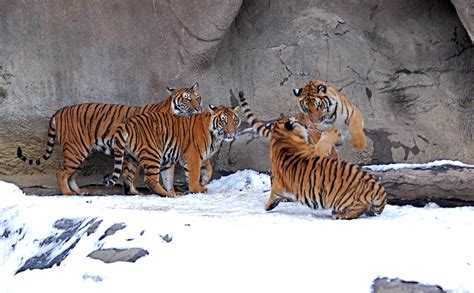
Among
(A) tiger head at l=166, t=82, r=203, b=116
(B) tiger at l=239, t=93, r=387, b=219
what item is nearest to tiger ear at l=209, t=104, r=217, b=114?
(A) tiger head at l=166, t=82, r=203, b=116

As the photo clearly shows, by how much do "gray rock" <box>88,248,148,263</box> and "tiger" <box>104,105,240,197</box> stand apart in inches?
114

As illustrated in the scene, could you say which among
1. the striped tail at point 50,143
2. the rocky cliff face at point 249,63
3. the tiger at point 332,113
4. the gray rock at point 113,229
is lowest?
the gray rock at point 113,229

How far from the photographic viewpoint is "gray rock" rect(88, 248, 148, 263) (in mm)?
4688

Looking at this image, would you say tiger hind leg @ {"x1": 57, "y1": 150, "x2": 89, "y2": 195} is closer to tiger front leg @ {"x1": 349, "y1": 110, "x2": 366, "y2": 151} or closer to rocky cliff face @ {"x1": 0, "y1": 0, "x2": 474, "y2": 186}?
rocky cliff face @ {"x1": 0, "y1": 0, "x2": 474, "y2": 186}

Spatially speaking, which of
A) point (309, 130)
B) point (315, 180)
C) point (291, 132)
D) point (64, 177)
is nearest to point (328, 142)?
point (309, 130)

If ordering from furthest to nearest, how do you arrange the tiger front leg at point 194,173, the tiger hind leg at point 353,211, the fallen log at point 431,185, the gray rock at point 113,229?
the tiger front leg at point 194,173 → the fallen log at point 431,185 → the tiger hind leg at point 353,211 → the gray rock at point 113,229

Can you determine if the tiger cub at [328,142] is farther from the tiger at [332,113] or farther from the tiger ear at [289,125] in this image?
the tiger ear at [289,125]

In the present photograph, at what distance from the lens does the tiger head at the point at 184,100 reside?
27.2ft

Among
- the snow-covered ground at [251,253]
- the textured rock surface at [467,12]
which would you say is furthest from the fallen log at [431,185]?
the textured rock surface at [467,12]

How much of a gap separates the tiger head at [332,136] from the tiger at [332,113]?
17 centimetres

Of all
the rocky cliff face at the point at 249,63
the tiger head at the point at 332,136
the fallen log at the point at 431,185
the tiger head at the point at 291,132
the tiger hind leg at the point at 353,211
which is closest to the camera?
the tiger hind leg at the point at 353,211

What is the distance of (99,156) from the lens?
862cm

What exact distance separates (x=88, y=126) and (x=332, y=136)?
7.87 feet

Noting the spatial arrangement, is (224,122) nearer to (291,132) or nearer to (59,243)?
(291,132)
